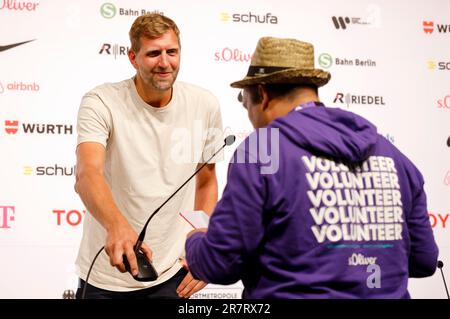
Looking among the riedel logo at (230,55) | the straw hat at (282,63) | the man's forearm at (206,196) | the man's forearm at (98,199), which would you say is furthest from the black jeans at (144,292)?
the riedel logo at (230,55)

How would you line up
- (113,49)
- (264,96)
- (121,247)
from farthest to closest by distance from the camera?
1. (113,49)
2. (121,247)
3. (264,96)

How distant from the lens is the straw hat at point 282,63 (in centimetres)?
166

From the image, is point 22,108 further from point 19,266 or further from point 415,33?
point 415,33

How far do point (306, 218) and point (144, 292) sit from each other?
1.16 m

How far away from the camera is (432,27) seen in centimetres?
487

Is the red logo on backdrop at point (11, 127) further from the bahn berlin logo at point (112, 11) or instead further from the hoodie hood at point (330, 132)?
the hoodie hood at point (330, 132)

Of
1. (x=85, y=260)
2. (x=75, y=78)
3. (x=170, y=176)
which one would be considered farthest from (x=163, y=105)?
(x=75, y=78)

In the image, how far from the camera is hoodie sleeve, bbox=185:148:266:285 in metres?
1.50

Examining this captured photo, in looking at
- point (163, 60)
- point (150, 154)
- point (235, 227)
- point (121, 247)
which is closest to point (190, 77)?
point (163, 60)

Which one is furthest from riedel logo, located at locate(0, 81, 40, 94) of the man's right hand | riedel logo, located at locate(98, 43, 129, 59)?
the man's right hand

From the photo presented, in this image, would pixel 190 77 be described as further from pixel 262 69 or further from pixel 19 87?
pixel 262 69

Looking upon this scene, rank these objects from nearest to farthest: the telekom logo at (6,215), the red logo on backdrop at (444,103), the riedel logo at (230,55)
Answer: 1. the telekom logo at (6,215)
2. the riedel logo at (230,55)
3. the red logo on backdrop at (444,103)

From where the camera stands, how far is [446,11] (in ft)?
16.0

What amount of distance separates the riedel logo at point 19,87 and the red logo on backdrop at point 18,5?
0.49 metres
